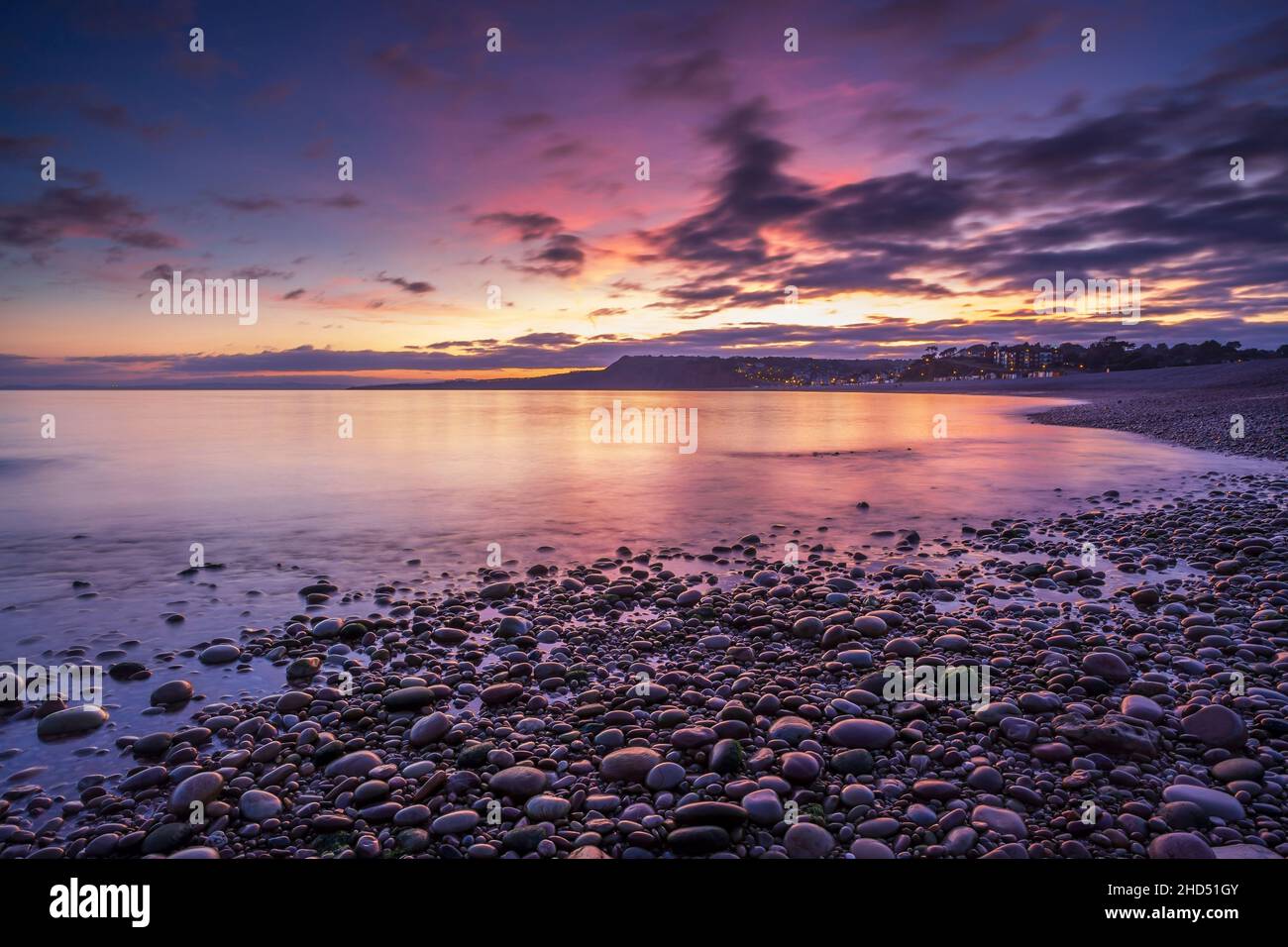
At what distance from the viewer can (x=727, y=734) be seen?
4223 millimetres

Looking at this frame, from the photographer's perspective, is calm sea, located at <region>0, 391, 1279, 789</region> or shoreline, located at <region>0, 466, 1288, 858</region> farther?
calm sea, located at <region>0, 391, 1279, 789</region>

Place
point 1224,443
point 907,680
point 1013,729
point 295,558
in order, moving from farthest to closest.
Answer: point 1224,443, point 295,558, point 907,680, point 1013,729

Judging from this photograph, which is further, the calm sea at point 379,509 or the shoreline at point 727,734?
the calm sea at point 379,509

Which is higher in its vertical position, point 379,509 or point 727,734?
point 379,509

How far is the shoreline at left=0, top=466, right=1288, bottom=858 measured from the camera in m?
3.28

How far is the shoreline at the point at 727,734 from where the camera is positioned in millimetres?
3277

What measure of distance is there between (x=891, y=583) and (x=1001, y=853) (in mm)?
4998

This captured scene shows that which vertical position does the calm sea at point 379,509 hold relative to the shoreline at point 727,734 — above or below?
above

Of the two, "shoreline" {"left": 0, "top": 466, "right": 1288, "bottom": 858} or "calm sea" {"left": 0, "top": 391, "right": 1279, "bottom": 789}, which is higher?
"calm sea" {"left": 0, "top": 391, "right": 1279, "bottom": 789}

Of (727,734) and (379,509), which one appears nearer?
(727,734)

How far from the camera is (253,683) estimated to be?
543cm
